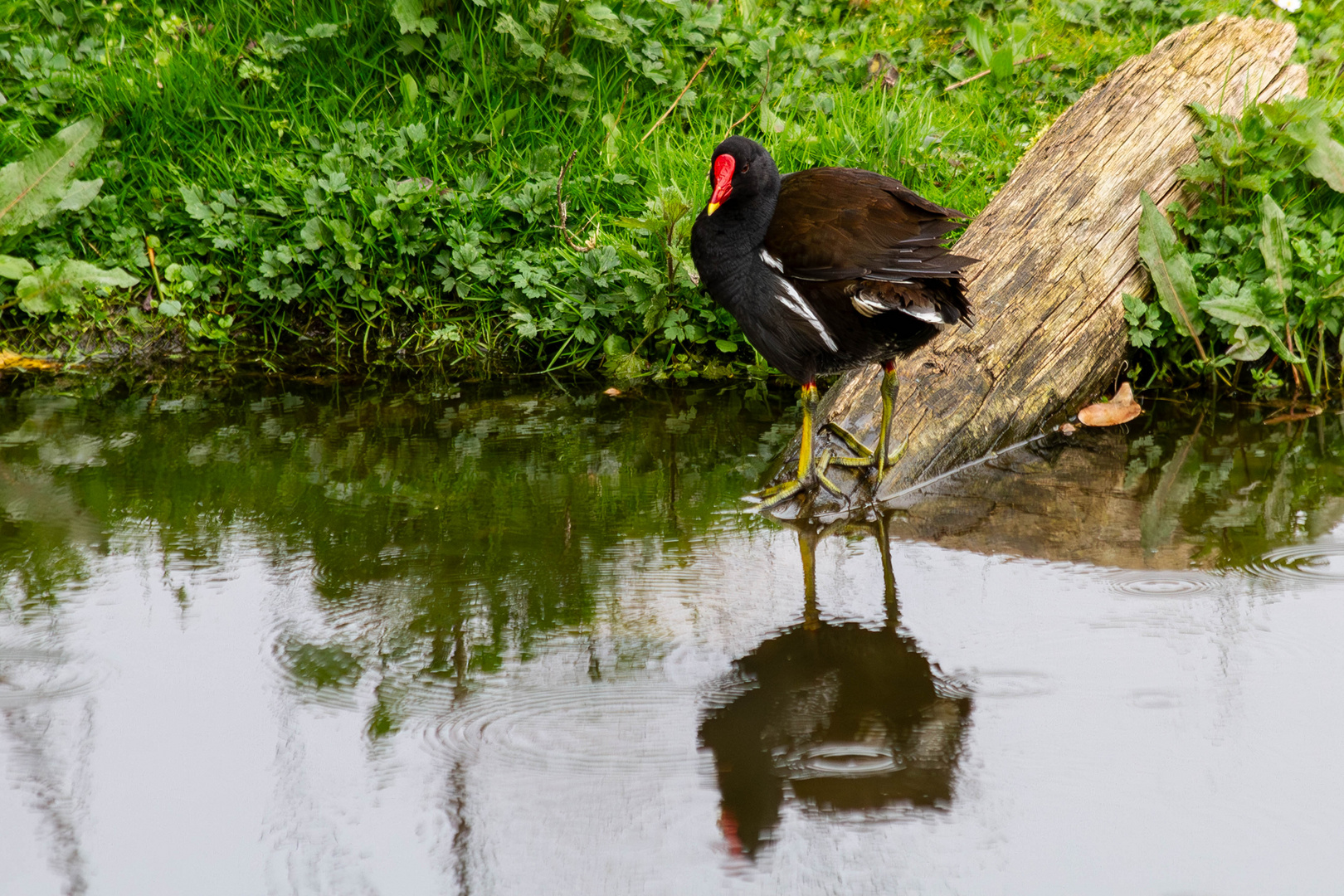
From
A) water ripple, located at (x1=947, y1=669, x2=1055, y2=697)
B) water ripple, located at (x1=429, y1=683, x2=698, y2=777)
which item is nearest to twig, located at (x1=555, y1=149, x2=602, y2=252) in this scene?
water ripple, located at (x1=429, y1=683, x2=698, y2=777)

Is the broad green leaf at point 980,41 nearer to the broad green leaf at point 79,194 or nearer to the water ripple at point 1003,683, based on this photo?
the water ripple at point 1003,683

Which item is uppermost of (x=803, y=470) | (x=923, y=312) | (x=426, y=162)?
(x=426, y=162)

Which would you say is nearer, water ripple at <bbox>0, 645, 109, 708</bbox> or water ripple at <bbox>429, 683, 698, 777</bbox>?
water ripple at <bbox>429, 683, 698, 777</bbox>

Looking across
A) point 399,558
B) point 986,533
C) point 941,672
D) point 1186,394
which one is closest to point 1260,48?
point 1186,394

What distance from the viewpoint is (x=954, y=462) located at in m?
3.45

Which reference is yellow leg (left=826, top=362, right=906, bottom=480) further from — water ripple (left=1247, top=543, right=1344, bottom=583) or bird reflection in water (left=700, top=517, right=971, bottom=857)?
water ripple (left=1247, top=543, right=1344, bottom=583)

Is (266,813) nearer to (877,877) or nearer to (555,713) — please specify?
(555,713)

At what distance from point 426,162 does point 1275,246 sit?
3.41 meters

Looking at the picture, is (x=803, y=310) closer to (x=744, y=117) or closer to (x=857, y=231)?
(x=857, y=231)

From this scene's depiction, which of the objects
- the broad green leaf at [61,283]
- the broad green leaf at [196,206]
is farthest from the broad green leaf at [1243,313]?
the broad green leaf at [61,283]

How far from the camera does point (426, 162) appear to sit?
4.65 meters

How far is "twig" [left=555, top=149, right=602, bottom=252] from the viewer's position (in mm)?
4426

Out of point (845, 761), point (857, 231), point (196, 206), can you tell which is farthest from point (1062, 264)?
point (196, 206)

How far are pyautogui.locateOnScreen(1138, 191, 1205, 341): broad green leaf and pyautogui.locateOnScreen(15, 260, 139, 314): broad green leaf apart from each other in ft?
12.9
